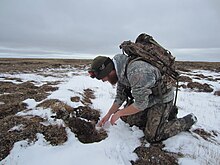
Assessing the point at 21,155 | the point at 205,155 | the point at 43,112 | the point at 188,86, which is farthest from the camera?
→ the point at 188,86

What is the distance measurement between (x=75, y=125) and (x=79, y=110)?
0.84 metres

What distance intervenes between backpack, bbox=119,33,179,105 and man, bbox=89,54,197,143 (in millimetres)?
125

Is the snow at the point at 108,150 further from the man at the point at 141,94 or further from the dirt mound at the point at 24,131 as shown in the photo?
the man at the point at 141,94

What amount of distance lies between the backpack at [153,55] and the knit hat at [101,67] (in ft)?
1.38

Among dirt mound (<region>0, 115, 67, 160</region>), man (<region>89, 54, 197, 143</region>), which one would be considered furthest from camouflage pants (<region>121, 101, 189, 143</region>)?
dirt mound (<region>0, 115, 67, 160</region>)

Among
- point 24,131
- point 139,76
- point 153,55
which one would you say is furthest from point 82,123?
point 153,55

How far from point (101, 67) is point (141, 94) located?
2.93ft

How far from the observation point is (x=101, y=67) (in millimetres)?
3508

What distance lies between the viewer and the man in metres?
3.27

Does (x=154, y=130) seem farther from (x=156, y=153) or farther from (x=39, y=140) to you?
(x=39, y=140)

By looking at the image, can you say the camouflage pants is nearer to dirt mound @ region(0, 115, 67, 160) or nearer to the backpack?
the backpack

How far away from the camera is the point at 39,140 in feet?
11.9

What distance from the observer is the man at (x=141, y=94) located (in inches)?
129

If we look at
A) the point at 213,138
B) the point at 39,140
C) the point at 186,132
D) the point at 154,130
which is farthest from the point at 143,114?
the point at 39,140
